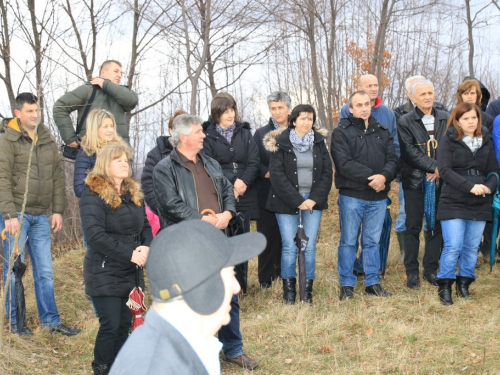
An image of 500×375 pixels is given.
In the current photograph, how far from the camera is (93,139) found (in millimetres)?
6094

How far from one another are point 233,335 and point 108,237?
1.36 meters

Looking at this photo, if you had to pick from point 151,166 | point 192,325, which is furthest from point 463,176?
point 192,325

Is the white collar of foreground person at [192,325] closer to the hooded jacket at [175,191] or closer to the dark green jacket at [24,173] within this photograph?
the hooded jacket at [175,191]

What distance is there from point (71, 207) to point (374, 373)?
9.76 metres

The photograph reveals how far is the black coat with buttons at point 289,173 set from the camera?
6547 millimetres

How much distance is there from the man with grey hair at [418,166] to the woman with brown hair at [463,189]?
1.61 ft

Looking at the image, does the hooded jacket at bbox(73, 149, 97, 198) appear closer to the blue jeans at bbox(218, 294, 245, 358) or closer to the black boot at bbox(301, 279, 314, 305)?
the blue jeans at bbox(218, 294, 245, 358)

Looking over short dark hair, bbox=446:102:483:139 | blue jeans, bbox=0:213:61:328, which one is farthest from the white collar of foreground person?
short dark hair, bbox=446:102:483:139

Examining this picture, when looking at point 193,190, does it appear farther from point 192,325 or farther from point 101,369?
point 192,325

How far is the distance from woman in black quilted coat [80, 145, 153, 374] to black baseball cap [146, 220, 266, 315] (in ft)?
9.61

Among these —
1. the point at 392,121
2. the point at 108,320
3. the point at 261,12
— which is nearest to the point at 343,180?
the point at 392,121

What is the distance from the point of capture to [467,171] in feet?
21.3

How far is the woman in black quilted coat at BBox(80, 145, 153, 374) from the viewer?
4.70 metres

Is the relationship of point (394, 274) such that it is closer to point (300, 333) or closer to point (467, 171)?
point (467, 171)
